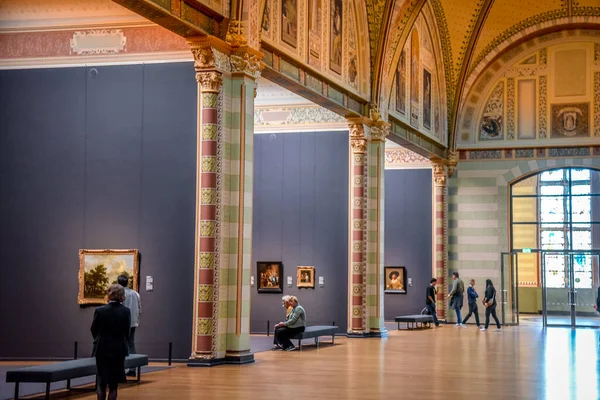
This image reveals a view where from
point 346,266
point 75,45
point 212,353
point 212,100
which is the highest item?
point 75,45

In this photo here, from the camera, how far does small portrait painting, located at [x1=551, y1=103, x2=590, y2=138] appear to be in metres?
34.4

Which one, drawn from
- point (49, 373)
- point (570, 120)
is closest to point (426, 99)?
point (570, 120)

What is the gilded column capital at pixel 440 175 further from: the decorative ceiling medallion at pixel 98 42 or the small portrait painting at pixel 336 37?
the decorative ceiling medallion at pixel 98 42

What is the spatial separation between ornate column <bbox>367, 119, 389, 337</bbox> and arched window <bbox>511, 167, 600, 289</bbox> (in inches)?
403

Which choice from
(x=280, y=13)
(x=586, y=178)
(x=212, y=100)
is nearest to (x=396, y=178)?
(x=586, y=178)

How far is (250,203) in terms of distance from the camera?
17.5m

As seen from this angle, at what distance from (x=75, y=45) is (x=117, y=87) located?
1399 millimetres

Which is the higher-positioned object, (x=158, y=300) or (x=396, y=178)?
(x=396, y=178)

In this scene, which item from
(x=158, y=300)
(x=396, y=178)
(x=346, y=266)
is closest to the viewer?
(x=158, y=300)

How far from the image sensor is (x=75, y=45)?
18.9 metres

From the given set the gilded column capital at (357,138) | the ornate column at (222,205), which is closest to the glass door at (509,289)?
the gilded column capital at (357,138)

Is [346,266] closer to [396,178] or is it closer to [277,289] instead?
[277,289]

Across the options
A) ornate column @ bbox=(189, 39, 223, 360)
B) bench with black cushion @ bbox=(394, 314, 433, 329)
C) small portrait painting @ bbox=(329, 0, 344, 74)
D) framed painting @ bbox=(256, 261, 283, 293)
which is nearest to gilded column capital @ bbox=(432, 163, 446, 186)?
bench with black cushion @ bbox=(394, 314, 433, 329)

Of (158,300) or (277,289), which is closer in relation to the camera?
(158,300)
